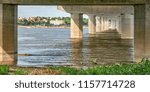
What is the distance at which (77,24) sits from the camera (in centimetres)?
10838

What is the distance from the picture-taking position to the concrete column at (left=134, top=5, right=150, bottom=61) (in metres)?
43.1

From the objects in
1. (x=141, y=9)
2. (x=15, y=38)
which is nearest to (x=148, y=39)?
(x=141, y=9)

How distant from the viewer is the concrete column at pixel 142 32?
43.1m

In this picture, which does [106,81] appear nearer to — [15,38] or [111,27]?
[15,38]

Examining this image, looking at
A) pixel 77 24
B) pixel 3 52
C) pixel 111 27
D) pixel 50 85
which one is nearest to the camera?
pixel 50 85

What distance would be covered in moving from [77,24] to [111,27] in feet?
302

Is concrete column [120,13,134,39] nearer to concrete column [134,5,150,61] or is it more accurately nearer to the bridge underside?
concrete column [134,5,150,61]

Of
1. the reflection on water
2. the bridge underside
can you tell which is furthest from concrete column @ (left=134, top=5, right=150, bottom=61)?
the reflection on water

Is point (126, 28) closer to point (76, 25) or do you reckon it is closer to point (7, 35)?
point (76, 25)

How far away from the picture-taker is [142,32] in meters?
Answer: 44.1

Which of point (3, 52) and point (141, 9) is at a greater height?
point (141, 9)

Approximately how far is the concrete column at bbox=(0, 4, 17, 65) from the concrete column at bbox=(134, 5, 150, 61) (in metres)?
12.4

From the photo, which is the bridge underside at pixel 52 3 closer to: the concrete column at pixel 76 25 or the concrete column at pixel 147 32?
the concrete column at pixel 147 32

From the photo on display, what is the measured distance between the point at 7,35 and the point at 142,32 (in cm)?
1362
